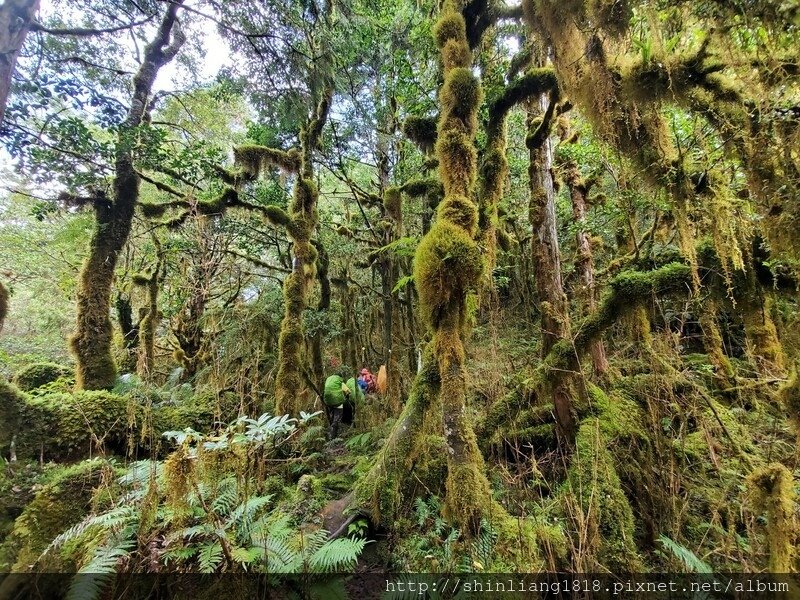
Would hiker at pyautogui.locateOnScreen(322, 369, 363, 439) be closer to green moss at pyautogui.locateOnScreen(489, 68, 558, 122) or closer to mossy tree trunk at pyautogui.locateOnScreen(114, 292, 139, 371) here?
mossy tree trunk at pyautogui.locateOnScreen(114, 292, 139, 371)

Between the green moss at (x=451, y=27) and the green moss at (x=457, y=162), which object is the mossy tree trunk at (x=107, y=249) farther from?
the green moss at (x=457, y=162)

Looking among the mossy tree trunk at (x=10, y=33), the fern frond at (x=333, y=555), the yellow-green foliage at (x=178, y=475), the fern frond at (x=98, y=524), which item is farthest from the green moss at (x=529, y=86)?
the mossy tree trunk at (x=10, y=33)

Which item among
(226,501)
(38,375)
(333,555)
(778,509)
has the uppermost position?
(38,375)

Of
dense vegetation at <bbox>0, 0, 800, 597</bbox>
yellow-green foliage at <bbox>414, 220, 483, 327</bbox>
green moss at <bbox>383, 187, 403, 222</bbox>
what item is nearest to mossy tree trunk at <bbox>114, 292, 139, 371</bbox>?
dense vegetation at <bbox>0, 0, 800, 597</bbox>

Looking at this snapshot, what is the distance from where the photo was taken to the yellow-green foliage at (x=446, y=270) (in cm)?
320

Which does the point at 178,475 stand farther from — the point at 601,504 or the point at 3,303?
the point at 3,303

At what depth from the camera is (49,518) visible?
2.81m

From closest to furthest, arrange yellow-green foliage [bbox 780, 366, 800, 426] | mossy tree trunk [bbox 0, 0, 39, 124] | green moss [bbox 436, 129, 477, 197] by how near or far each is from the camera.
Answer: yellow-green foliage [bbox 780, 366, 800, 426], green moss [bbox 436, 129, 477, 197], mossy tree trunk [bbox 0, 0, 39, 124]

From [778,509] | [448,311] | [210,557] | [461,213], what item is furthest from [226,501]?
[778,509]

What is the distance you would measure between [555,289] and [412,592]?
3.79m

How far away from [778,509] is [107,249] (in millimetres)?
9387

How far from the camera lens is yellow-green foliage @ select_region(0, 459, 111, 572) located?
239 centimetres

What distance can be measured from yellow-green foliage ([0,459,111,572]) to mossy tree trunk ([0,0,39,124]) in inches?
159

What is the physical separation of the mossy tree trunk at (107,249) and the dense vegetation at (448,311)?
47 millimetres
